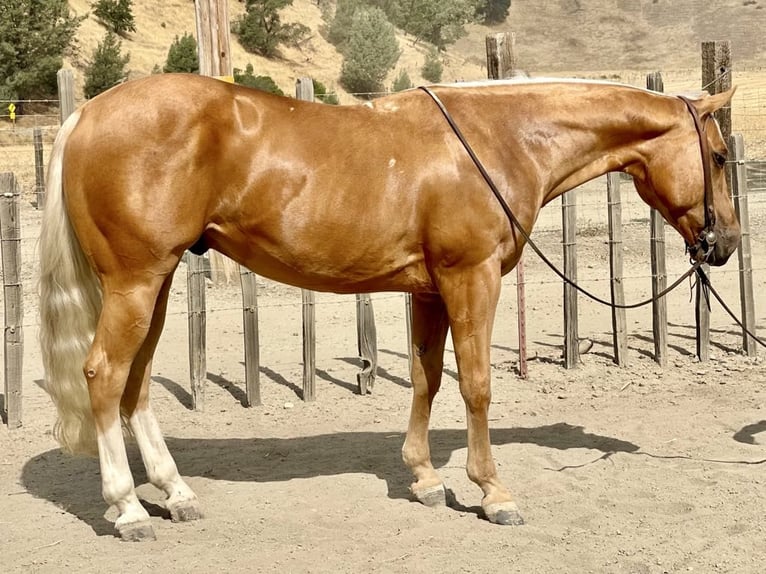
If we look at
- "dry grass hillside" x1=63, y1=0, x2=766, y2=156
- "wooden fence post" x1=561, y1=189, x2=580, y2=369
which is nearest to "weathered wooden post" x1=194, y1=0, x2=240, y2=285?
"wooden fence post" x1=561, y1=189, x2=580, y2=369

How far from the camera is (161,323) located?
4.62 metres

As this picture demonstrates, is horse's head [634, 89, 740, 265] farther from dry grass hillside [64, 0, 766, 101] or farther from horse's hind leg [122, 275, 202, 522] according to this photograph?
dry grass hillside [64, 0, 766, 101]

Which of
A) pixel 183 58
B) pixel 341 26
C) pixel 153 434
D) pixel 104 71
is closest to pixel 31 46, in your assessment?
pixel 104 71

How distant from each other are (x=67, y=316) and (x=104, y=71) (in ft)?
80.0

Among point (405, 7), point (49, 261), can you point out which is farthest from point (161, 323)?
point (405, 7)

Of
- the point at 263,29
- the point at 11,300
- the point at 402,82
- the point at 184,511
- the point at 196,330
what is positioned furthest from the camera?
the point at 263,29

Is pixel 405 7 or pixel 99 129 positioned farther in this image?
pixel 405 7

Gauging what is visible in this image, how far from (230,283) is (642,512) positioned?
20.9 feet

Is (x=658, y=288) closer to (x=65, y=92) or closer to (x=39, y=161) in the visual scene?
(x=65, y=92)

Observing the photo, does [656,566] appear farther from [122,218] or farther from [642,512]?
[122,218]

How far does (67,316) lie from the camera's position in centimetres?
443

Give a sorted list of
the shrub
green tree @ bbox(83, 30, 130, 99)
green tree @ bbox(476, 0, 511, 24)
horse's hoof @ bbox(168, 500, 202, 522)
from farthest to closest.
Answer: green tree @ bbox(476, 0, 511, 24), the shrub, green tree @ bbox(83, 30, 130, 99), horse's hoof @ bbox(168, 500, 202, 522)

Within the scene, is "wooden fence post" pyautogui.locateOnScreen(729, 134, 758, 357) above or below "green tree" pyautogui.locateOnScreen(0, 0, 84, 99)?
below

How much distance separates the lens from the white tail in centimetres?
435
